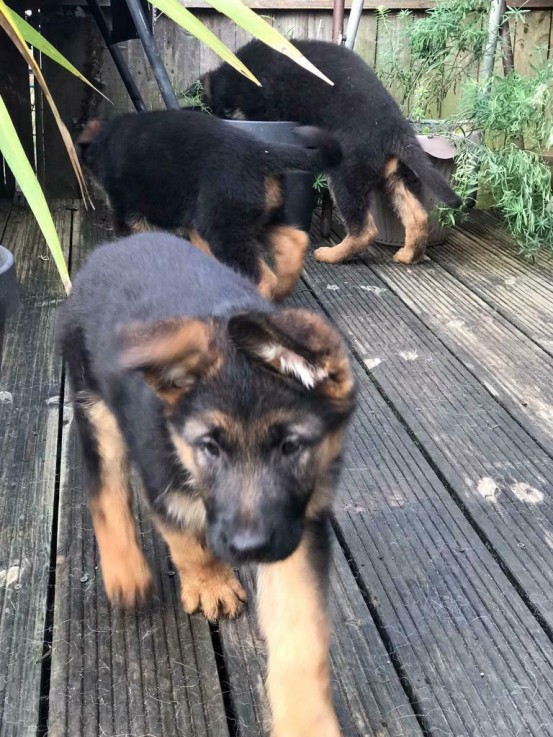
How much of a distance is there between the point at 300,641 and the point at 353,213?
3265 mm

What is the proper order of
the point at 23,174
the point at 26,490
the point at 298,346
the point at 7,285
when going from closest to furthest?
the point at 298,346 → the point at 23,174 → the point at 26,490 → the point at 7,285

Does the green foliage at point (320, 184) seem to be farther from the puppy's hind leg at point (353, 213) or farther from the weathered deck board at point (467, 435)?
the weathered deck board at point (467, 435)

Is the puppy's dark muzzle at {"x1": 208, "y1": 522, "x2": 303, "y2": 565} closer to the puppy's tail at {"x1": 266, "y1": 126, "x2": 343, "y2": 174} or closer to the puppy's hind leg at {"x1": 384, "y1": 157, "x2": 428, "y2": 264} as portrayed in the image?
the puppy's tail at {"x1": 266, "y1": 126, "x2": 343, "y2": 174}

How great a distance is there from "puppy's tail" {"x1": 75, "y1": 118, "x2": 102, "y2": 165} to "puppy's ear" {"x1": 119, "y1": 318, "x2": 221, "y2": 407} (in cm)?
317

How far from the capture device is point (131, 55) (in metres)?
5.35

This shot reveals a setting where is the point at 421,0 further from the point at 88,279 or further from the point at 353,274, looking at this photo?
the point at 88,279

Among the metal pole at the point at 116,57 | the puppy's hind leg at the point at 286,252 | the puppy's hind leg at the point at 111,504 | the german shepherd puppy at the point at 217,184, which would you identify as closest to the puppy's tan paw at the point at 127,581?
the puppy's hind leg at the point at 111,504

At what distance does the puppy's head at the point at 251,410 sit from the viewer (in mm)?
1306

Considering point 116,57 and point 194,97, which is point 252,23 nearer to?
point 116,57

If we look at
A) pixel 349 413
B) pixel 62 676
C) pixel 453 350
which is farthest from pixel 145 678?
pixel 453 350

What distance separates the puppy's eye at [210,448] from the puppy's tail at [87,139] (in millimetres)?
3235

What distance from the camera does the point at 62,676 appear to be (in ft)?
5.40

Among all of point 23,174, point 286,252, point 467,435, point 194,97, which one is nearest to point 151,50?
point 194,97

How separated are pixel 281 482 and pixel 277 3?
4712 millimetres
